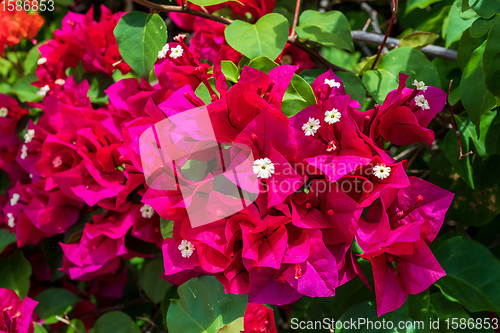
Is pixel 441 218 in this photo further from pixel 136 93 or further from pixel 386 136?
pixel 136 93

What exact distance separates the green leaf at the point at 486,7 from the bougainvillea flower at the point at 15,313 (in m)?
0.99

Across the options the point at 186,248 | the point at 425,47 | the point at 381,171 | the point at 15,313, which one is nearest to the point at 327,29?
the point at 425,47

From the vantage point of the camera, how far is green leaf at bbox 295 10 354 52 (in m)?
0.82

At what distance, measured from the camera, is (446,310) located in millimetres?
823

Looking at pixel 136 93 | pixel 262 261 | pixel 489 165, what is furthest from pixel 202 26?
pixel 489 165

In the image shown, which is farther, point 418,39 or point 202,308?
point 418,39

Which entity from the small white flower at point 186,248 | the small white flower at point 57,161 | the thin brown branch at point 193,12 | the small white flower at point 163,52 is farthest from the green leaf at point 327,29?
the small white flower at point 57,161

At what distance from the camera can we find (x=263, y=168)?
2.03ft

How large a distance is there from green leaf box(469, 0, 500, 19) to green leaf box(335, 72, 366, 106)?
23 cm

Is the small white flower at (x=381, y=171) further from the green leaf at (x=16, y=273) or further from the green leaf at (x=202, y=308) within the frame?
the green leaf at (x=16, y=273)

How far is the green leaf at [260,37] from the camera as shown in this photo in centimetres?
77

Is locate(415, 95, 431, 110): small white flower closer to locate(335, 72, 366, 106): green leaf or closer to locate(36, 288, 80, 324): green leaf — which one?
locate(335, 72, 366, 106): green leaf

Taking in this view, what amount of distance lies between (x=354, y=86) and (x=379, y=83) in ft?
0.16

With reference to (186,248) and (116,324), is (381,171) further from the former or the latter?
(116,324)
